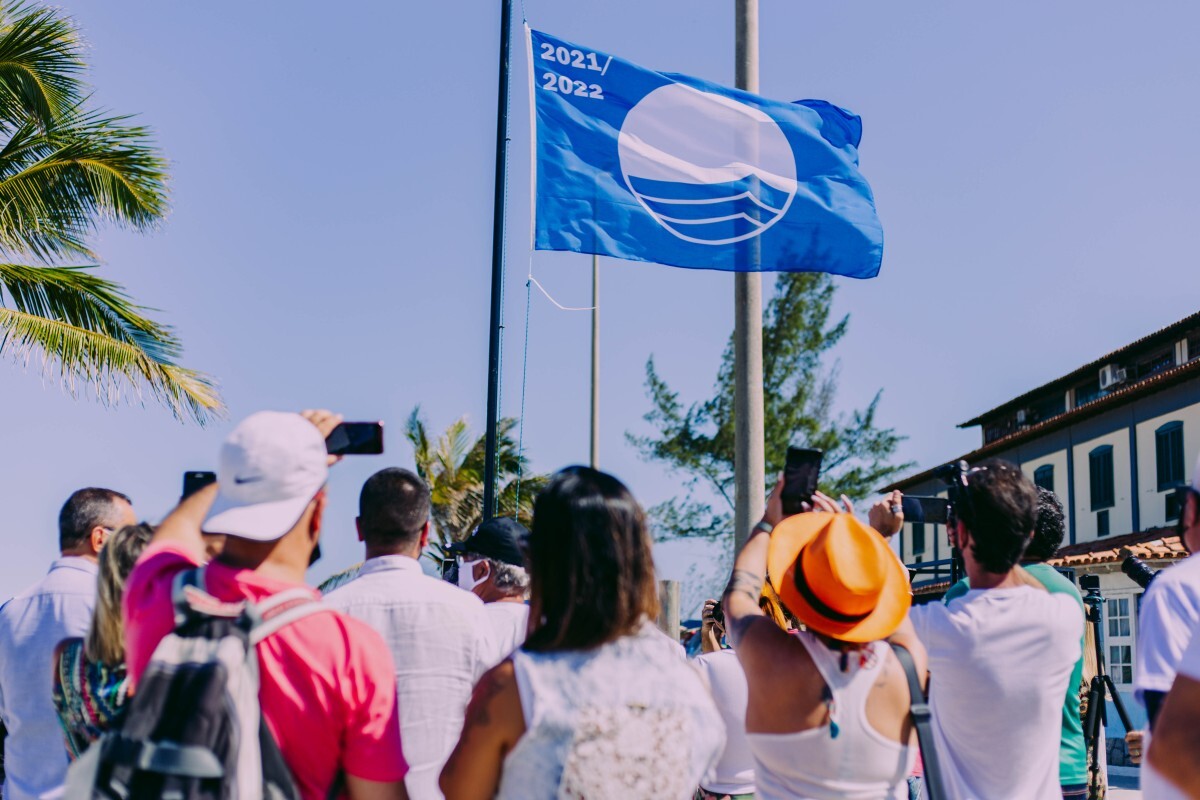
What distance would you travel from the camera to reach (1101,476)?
1212 inches

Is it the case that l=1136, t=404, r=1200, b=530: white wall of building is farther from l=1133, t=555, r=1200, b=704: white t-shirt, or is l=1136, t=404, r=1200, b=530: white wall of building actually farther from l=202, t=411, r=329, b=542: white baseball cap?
l=202, t=411, r=329, b=542: white baseball cap

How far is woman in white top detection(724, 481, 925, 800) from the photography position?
3.06 metres

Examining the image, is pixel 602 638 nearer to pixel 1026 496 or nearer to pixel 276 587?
pixel 276 587

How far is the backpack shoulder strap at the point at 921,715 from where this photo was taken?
10.4 feet

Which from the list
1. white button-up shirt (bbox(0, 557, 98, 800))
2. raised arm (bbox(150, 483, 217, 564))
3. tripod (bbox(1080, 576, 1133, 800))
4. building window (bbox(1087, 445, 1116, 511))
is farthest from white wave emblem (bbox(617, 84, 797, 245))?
building window (bbox(1087, 445, 1116, 511))

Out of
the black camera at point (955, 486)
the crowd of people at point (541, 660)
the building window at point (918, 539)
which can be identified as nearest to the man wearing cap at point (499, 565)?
the crowd of people at point (541, 660)

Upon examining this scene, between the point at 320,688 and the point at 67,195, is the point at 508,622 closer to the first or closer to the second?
the point at 320,688

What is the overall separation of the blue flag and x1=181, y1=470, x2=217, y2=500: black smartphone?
5.38 metres

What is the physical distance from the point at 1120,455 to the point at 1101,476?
118 cm

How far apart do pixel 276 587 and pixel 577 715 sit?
0.69m

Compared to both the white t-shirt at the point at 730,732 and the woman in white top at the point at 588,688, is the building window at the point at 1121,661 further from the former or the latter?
the woman in white top at the point at 588,688

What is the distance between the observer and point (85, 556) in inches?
175

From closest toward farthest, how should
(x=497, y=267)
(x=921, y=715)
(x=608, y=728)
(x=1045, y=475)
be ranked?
(x=608, y=728)
(x=921, y=715)
(x=497, y=267)
(x=1045, y=475)

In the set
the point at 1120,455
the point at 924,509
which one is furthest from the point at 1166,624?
the point at 1120,455
